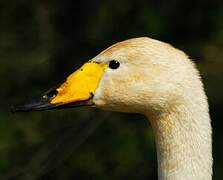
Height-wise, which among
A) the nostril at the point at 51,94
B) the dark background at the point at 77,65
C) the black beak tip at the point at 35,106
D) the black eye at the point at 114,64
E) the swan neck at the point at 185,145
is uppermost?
the black eye at the point at 114,64

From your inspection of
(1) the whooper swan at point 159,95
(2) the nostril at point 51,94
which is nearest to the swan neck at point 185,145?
(1) the whooper swan at point 159,95

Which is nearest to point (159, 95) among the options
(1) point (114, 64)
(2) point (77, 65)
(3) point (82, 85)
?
(1) point (114, 64)

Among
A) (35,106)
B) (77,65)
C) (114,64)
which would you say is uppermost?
(114,64)

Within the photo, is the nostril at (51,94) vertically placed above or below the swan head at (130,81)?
below

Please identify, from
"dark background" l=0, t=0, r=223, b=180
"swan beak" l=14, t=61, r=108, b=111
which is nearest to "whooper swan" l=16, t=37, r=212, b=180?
"swan beak" l=14, t=61, r=108, b=111

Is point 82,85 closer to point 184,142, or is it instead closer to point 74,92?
point 74,92

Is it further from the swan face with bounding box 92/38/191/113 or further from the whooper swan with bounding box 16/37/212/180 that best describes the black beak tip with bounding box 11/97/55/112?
the swan face with bounding box 92/38/191/113

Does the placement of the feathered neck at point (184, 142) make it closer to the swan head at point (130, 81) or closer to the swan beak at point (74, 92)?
the swan head at point (130, 81)

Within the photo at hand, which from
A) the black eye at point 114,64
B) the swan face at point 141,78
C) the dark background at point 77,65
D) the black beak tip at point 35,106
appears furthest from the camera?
the dark background at point 77,65

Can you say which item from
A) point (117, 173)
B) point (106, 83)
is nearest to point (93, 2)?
point (117, 173)

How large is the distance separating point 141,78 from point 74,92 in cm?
34

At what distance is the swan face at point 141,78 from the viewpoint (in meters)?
3.94

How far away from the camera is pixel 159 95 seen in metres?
3.94

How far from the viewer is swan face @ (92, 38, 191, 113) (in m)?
3.94
